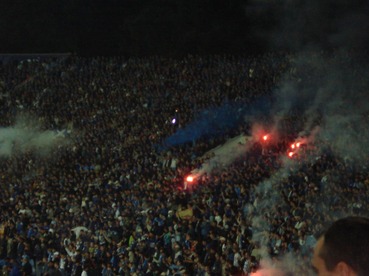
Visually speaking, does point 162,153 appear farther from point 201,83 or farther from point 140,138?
point 201,83

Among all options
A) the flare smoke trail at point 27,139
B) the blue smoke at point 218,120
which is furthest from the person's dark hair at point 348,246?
the flare smoke trail at point 27,139

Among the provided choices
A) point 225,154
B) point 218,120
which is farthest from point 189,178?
point 218,120

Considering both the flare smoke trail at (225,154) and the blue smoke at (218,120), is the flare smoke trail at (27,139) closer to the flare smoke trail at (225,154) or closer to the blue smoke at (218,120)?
the blue smoke at (218,120)

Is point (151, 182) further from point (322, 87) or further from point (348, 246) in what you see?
point (348, 246)

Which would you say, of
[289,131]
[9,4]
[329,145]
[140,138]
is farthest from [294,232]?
[9,4]

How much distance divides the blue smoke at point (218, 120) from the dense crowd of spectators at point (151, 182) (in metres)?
0.28

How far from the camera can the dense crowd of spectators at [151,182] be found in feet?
39.7

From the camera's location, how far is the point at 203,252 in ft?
40.0

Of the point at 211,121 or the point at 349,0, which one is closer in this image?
the point at 211,121

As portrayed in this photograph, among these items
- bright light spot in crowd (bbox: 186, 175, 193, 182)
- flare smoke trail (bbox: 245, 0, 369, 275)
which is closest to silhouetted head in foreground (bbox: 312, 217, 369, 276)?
flare smoke trail (bbox: 245, 0, 369, 275)

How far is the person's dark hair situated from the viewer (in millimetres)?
1986

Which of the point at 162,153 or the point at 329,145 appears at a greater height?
the point at 162,153

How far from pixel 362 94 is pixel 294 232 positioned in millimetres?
9539

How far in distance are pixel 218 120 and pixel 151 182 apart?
14.5 ft
